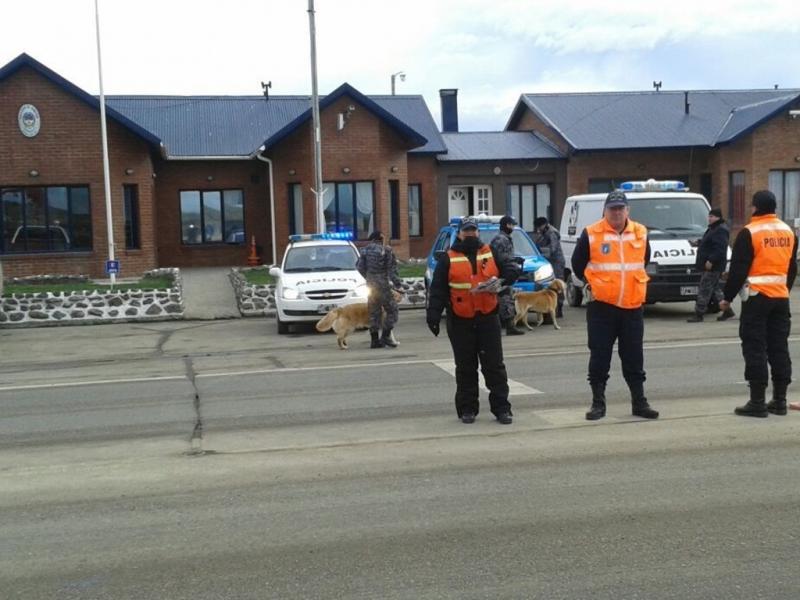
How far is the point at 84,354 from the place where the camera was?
15.1 m

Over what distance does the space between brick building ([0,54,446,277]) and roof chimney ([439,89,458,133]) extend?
303 centimetres

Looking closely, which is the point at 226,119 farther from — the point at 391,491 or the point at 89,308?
the point at 391,491

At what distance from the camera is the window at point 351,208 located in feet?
92.2

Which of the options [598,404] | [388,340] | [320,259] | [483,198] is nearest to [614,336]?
[598,404]

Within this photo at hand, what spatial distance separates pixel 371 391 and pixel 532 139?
83.6ft

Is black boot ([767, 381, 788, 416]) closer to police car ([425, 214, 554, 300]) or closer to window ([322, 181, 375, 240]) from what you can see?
police car ([425, 214, 554, 300])

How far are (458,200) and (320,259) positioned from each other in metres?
15.5

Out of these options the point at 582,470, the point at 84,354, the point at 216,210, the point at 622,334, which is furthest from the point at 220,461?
the point at 216,210

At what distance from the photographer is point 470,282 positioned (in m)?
7.99

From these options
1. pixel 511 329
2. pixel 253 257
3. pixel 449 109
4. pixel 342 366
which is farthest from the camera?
pixel 449 109

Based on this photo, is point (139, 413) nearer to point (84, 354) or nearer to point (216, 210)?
point (84, 354)

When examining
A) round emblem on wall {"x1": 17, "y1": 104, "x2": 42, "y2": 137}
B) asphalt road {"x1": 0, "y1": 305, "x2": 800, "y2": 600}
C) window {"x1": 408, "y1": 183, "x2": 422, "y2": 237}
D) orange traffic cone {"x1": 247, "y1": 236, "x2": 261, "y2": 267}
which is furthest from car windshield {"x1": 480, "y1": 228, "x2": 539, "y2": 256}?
window {"x1": 408, "y1": 183, "x2": 422, "y2": 237}

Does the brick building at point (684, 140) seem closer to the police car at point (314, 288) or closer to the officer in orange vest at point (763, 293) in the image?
the police car at point (314, 288)

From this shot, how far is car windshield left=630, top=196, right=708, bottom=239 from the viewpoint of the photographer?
56.1ft
